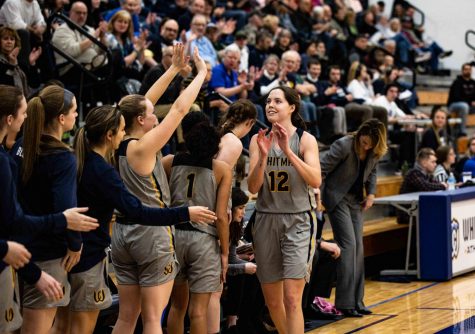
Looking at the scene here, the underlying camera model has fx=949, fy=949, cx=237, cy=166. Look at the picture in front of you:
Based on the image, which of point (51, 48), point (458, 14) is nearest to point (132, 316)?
point (51, 48)

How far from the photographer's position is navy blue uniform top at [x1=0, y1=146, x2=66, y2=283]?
13.0ft

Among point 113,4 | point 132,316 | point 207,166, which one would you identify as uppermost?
point 113,4

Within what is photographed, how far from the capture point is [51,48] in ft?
30.7

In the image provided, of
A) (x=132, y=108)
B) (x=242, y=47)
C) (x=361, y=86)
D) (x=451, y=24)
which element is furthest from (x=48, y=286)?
(x=451, y=24)

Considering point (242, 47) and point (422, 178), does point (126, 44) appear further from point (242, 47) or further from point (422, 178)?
point (422, 178)

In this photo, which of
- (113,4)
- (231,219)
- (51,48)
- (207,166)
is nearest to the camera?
(207,166)

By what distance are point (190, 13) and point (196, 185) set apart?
8.56m

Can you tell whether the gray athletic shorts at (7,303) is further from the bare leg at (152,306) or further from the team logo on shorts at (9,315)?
the bare leg at (152,306)

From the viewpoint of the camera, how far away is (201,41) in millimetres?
11938

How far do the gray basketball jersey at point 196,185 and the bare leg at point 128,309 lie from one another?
666 mm

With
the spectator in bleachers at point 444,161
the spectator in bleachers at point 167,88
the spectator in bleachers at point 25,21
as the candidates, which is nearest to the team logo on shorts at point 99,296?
the spectator in bleachers at point 167,88

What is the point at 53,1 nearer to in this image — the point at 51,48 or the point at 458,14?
the point at 51,48

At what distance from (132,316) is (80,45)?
494 centimetres

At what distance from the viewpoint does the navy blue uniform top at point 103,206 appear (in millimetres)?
4676
